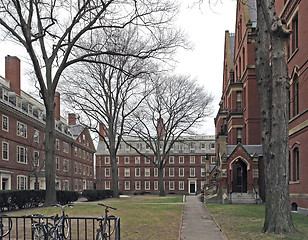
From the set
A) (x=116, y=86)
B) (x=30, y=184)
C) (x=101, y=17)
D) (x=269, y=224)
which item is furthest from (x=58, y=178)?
(x=269, y=224)

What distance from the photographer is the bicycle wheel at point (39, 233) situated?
882 cm

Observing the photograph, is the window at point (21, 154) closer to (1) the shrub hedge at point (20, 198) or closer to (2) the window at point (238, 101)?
(1) the shrub hedge at point (20, 198)

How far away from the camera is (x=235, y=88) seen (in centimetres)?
3522

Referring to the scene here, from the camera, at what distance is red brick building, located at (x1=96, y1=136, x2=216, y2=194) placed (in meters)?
78.1

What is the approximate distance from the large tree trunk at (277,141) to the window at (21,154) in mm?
30583

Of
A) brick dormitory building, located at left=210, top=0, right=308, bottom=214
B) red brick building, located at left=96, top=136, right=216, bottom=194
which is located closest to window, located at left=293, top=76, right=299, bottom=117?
brick dormitory building, located at left=210, top=0, right=308, bottom=214

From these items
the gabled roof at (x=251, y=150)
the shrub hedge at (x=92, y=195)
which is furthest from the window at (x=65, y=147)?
the gabled roof at (x=251, y=150)

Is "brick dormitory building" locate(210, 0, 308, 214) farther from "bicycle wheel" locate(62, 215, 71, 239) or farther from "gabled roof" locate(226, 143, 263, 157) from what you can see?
"bicycle wheel" locate(62, 215, 71, 239)

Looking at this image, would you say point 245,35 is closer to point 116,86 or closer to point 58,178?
point 116,86

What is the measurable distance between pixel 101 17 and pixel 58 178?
33407 millimetres

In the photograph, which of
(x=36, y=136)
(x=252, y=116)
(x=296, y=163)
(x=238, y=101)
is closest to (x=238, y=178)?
(x=252, y=116)

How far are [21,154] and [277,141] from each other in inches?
1257

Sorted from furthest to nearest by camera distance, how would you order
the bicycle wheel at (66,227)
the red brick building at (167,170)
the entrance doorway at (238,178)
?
1. the red brick building at (167,170)
2. the entrance doorway at (238,178)
3. the bicycle wheel at (66,227)

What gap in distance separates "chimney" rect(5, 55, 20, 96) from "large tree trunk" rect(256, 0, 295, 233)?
107 ft
